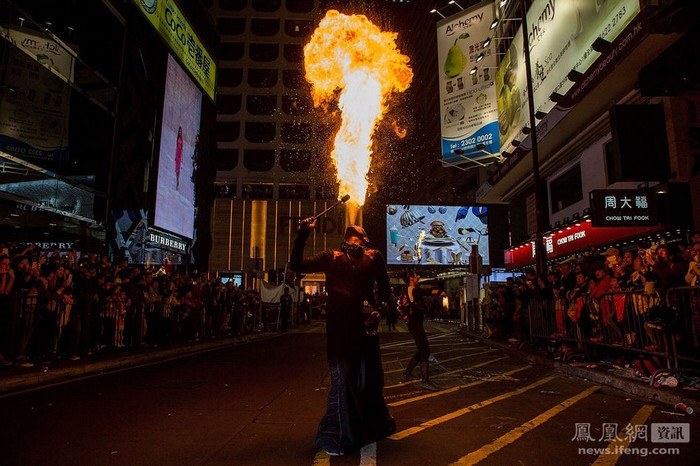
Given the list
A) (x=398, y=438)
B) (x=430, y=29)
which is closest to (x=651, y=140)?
(x=398, y=438)

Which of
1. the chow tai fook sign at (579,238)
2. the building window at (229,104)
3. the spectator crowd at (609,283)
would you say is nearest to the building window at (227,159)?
the building window at (229,104)

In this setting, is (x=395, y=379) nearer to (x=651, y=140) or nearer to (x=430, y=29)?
(x=651, y=140)

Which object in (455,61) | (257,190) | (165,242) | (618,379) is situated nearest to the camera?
(618,379)

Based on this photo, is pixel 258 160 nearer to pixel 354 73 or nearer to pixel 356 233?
pixel 354 73

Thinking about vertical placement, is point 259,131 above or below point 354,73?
above

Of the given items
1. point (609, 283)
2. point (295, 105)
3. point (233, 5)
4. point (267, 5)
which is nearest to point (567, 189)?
point (609, 283)

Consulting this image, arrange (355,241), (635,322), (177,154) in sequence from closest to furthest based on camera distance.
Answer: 1. (355,241)
2. (635,322)
3. (177,154)

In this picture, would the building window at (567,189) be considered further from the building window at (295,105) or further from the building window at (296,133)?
the building window at (295,105)

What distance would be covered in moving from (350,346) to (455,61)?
72.3 feet

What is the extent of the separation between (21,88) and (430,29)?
60.1m

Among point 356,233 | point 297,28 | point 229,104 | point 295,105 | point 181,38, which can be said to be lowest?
point 356,233

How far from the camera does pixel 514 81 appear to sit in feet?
70.3

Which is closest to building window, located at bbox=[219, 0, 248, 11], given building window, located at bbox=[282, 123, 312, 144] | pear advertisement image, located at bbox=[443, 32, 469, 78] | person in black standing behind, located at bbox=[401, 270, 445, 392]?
building window, located at bbox=[282, 123, 312, 144]

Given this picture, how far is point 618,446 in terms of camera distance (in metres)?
4.03
